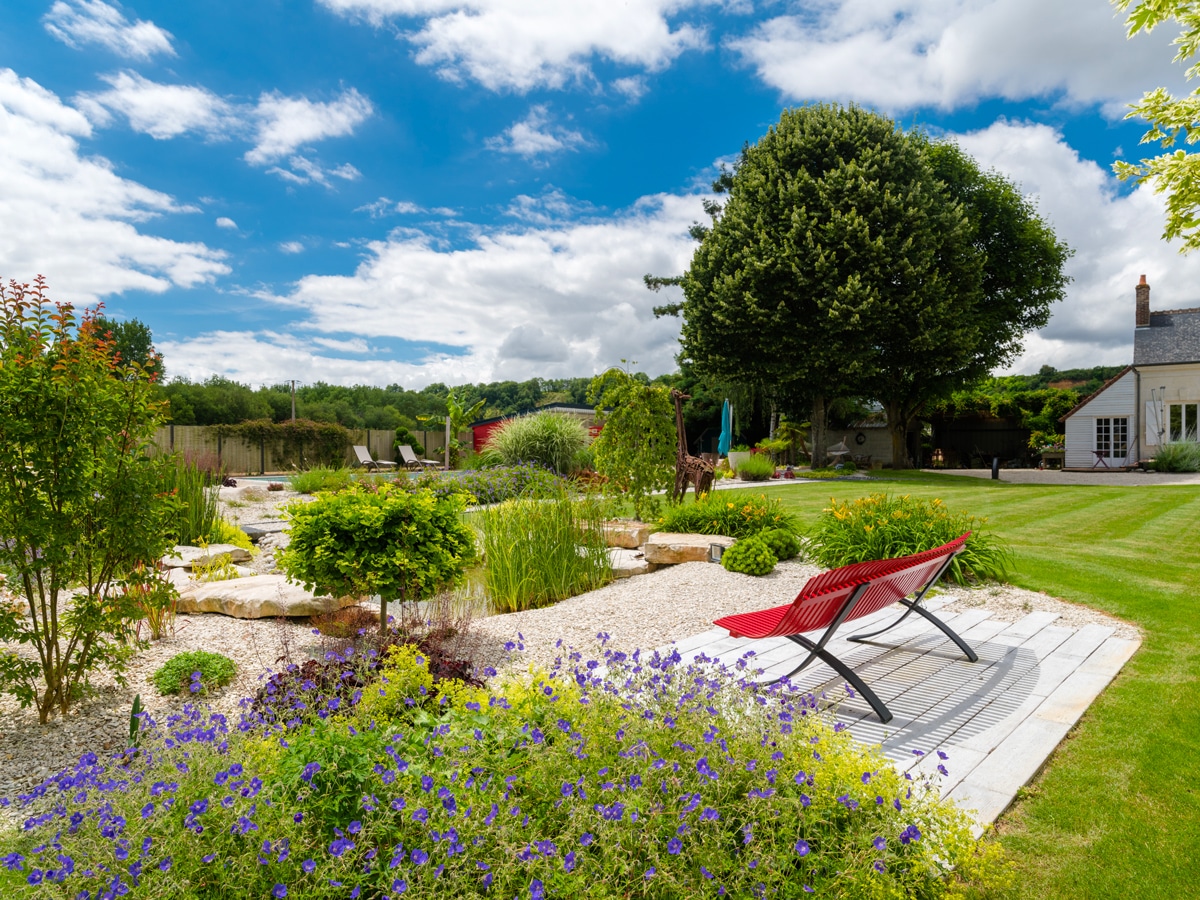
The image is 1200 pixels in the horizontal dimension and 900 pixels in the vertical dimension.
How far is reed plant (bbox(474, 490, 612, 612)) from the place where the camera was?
19.1ft

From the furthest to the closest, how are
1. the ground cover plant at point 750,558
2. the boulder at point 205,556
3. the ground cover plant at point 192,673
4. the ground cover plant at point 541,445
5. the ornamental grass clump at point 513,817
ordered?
the ground cover plant at point 541,445 < the boulder at point 205,556 < the ground cover plant at point 750,558 < the ground cover plant at point 192,673 < the ornamental grass clump at point 513,817

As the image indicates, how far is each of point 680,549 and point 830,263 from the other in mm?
13179

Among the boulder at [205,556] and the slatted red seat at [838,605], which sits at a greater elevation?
the slatted red seat at [838,605]

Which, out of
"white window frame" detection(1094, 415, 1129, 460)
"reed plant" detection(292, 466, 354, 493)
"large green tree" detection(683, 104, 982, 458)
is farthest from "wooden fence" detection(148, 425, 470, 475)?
"white window frame" detection(1094, 415, 1129, 460)

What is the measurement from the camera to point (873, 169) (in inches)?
708

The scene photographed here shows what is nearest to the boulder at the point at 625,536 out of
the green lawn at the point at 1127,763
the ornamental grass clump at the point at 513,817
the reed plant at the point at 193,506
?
the green lawn at the point at 1127,763

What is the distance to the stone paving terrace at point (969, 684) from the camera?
2693 mm

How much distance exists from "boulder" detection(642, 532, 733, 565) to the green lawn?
9.36 feet

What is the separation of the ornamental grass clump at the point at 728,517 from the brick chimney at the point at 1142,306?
25.5 m

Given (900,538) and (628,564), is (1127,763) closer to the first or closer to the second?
(900,538)

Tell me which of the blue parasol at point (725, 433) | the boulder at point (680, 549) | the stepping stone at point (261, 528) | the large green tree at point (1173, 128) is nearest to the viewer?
the large green tree at point (1173, 128)

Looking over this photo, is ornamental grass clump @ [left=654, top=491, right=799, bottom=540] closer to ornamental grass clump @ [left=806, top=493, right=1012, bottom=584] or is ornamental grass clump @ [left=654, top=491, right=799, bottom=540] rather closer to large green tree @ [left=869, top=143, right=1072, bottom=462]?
ornamental grass clump @ [left=806, top=493, right=1012, bottom=584]

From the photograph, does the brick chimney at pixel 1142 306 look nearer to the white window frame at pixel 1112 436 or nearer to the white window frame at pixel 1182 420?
the white window frame at pixel 1182 420

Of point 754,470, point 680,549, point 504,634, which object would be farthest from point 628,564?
point 754,470
